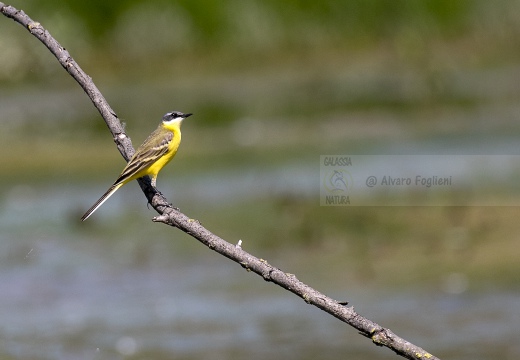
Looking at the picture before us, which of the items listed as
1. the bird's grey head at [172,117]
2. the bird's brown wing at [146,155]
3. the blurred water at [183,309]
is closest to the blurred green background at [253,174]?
the blurred water at [183,309]

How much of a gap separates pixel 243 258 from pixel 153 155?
9.04 feet

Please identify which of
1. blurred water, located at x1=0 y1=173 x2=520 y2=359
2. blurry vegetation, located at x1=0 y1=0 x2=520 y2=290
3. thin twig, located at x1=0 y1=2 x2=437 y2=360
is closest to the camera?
thin twig, located at x1=0 y1=2 x2=437 y2=360

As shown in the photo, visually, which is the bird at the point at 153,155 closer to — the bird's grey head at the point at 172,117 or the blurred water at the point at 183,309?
the bird's grey head at the point at 172,117

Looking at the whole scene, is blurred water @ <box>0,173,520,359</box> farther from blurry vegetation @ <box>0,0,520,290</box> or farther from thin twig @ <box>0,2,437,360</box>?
thin twig @ <box>0,2,437,360</box>

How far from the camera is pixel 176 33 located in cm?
2306

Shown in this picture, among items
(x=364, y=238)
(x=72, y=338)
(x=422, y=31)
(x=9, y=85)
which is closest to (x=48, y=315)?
(x=72, y=338)

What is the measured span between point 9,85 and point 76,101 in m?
1.27

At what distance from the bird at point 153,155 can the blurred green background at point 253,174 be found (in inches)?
84.2

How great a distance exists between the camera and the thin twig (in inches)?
209

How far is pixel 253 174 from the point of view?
16203 millimetres

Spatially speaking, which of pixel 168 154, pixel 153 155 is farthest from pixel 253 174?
pixel 153 155

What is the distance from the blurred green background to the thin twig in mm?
A: 4104

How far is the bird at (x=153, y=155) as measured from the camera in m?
7.71

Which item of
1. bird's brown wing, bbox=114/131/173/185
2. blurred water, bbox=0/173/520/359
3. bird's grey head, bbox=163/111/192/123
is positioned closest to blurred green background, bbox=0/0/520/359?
blurred water, bbox=0/173/520/359
